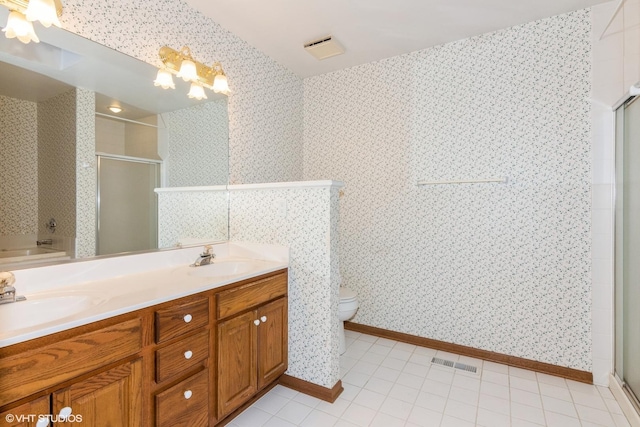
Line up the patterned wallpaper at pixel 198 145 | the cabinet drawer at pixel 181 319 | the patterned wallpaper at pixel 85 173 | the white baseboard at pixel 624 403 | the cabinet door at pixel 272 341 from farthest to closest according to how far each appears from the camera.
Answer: the patterned wallpaper at pixel 198 145 < the cabinet door at pixel 272 341 < the white baseboard at pixel 624 403 < the patterned wallpaper at pixel 85 173 < the cabinet drawer at pixel 181 319

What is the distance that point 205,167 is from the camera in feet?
7.16

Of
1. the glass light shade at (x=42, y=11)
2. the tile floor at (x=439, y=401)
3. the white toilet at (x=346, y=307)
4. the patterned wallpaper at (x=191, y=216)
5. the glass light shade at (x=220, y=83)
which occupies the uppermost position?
the glass light shade at (x=220, y=83)

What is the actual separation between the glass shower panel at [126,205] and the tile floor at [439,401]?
1.15 metres

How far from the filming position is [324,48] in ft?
8.13

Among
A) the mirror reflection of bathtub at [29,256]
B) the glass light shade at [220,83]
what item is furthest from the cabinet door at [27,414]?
the glass light shade at [220,83]

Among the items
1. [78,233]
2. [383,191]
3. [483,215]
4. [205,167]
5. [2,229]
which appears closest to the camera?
[2,229]

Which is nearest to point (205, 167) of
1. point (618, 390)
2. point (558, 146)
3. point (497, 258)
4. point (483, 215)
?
point (483, 215)

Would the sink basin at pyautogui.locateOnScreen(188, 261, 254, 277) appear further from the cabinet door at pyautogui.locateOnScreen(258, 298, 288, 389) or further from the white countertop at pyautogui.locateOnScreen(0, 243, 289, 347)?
the cabinet door at pyautogui.locateOnScreen(258, 298, 288, 389)

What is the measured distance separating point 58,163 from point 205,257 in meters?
0.87

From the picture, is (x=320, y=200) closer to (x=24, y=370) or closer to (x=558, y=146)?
(x=24, y=370)

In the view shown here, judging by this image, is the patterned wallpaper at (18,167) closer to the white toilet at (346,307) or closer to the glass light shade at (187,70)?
the glass light shade at (187,70)

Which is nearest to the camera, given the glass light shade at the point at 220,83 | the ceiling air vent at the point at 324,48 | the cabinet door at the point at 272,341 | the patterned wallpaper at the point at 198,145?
the cabinet door at the point at 272,341

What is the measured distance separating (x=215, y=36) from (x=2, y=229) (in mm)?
1707

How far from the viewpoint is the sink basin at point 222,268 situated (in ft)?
6.06
